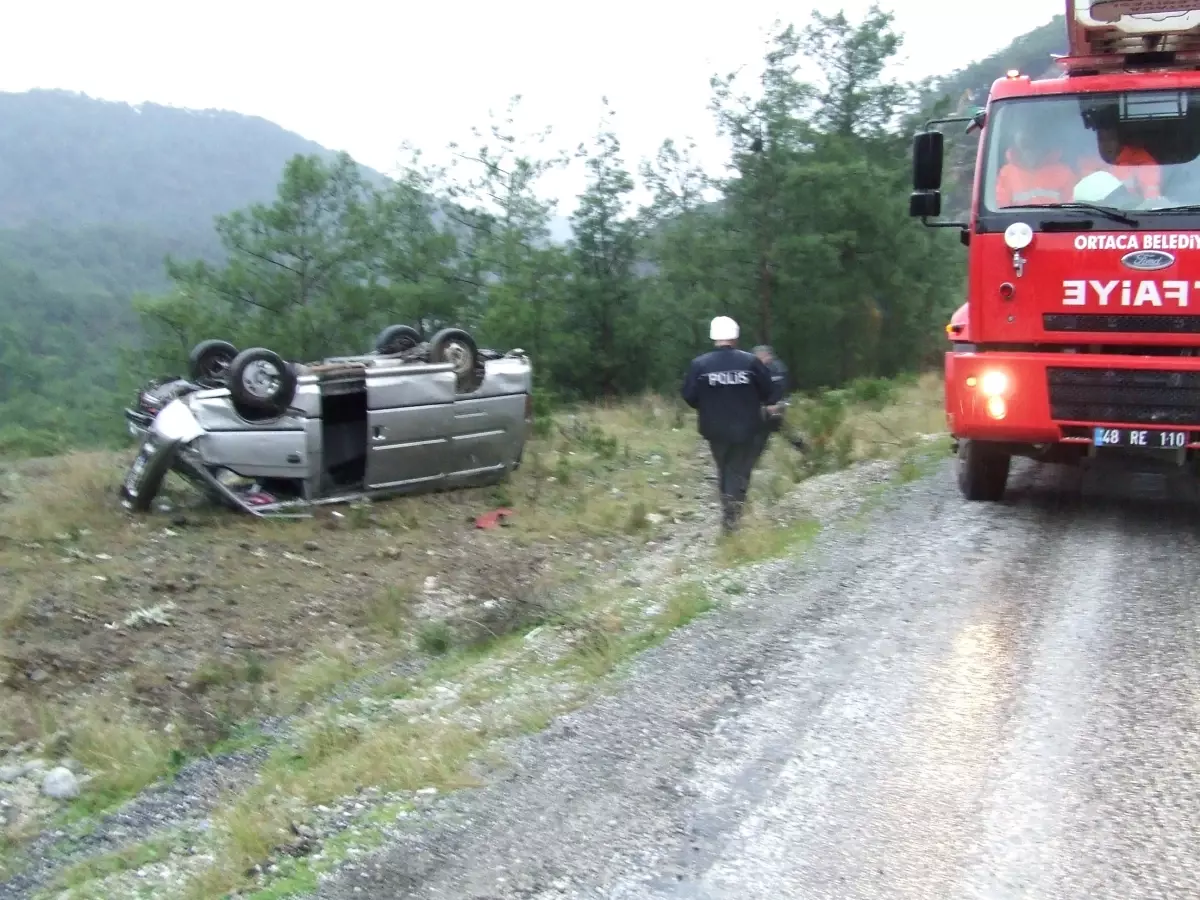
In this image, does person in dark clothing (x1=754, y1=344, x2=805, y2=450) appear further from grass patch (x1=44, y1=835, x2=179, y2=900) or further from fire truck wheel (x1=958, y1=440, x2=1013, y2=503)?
grass patch (x1=44, y1=835, x2=179, y2=900)

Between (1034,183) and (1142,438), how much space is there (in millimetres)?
1664

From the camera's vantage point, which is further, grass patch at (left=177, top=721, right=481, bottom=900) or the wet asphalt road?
grass patch at (left=177, top=721, right=481, bottom=900)

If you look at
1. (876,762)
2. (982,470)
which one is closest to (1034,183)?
(982,470)

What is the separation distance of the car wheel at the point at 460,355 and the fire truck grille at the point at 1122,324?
20.5 ft

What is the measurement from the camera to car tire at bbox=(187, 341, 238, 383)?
1191 centimetres

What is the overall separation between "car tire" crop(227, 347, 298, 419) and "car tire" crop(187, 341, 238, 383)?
5.25 feet

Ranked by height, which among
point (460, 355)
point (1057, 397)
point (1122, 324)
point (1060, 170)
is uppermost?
point (1060, 170)

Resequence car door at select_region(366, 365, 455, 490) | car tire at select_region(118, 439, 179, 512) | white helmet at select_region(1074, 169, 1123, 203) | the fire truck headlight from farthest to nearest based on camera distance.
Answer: car door at select_region(366, 365, 455, 490) → car tire at select_region(118, 439, 179, 512) → the fire truck headlight → white helmet at select_region(1074, 169, 1123, 203)

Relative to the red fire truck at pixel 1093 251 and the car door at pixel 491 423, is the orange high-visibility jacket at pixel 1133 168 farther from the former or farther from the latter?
the car door at pixel 491 423

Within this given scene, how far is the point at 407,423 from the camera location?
11.0m

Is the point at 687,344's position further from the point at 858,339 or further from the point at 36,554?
the point at 36,554

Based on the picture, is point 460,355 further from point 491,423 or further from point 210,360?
point 210,360

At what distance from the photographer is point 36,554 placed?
949 cm

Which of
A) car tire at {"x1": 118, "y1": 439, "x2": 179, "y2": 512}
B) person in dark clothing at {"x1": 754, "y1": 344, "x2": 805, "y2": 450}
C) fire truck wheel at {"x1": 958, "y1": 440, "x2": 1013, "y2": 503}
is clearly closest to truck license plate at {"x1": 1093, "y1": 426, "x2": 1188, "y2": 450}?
fire truck wheel at {"x1": 958, "y1": 440, "x2": 1013, "y2": 503}
